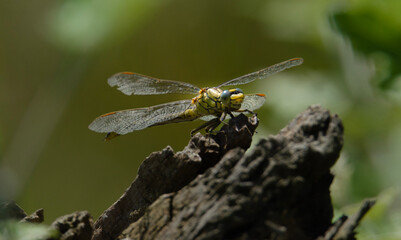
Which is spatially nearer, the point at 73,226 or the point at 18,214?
the point at 73,226

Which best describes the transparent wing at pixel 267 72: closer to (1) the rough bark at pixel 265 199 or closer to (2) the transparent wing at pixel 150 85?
(2) the transparent wing at pixel 150 85

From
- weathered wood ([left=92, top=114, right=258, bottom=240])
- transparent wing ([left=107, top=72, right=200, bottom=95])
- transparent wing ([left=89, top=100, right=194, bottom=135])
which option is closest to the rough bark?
weathered wood ([left=92, top=114, right=258, bottom=240])

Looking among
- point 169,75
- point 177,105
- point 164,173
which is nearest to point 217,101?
point 177,105

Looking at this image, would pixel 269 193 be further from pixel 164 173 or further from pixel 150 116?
pixel 150 116

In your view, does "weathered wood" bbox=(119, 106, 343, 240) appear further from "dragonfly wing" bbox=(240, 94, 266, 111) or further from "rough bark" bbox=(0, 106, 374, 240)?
"dragonfly wing" bbox=(240, 94, 266, 111)

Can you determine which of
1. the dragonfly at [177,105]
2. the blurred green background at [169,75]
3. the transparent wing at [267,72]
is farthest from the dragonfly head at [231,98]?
the blurred green background at [169,75]
